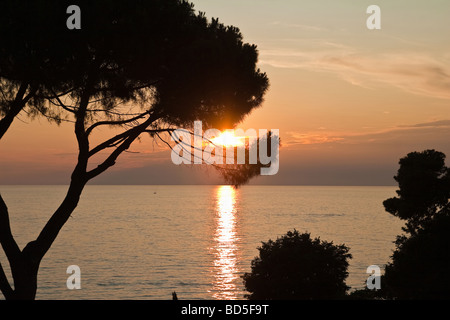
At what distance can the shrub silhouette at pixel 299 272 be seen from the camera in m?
17.8

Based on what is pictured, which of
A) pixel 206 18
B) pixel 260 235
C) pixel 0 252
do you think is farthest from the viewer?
pixel 260 235

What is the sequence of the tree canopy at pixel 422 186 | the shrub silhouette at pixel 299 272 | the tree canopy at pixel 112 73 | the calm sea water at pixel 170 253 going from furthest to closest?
the calm sea water at pixel 170 253 → the tree canopy at pixel 422 186 → the shrub silhouette at pixel 299 272 → the tree canopy at pixel 112 73

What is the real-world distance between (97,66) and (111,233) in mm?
84317

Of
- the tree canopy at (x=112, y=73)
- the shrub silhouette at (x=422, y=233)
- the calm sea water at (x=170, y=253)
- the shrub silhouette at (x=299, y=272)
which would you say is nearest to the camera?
the tree canopy at (x=112, y=73)

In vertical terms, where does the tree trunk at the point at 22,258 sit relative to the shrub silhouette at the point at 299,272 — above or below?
above

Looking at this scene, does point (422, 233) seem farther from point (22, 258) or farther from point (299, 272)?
point (22, 258)

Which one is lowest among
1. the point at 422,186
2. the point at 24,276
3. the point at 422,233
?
the point at 24,276

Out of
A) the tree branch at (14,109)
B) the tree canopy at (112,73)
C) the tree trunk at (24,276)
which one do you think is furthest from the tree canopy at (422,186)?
the tree branch at (14,109)

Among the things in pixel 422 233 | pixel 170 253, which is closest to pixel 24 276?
pixel 422 233

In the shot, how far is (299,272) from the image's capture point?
1786cm

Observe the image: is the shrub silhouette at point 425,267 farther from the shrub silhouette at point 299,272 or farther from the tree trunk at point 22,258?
the tree trunk at point 22,258

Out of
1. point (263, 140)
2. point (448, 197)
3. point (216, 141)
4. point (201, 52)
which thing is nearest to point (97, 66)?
point (201, 52)
